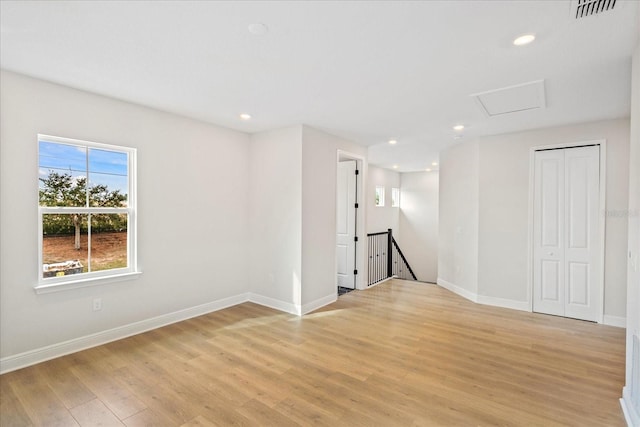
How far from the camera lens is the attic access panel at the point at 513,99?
3006 millimetres

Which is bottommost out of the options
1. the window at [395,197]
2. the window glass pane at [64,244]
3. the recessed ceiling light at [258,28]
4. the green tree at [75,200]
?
the window glass pane at [64,244]

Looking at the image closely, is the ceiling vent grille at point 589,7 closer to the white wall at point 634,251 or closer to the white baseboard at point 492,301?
the white wall at point 634,251

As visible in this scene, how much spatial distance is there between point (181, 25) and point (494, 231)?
492cm

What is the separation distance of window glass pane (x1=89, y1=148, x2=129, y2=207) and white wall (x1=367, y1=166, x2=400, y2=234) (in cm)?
568

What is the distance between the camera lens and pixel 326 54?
239 centimetres

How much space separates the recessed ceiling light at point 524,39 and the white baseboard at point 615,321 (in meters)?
3.93

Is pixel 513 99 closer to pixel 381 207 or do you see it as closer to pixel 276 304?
pixel 276 304

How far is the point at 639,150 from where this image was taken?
211 cm

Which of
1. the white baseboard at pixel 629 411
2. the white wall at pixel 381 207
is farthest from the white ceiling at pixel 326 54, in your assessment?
the white wall at pixel 381 207

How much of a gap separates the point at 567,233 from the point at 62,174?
6332 mm

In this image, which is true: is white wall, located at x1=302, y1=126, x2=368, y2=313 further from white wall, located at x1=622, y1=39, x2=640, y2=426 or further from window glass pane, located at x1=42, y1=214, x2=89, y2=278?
white wall, located at x1=622, y1=39, x2=640, y2=426

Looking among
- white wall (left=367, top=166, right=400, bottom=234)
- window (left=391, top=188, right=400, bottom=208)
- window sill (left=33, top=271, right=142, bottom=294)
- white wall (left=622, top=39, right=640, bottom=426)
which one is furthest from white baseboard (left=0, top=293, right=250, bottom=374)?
window (left=391, top=188, right=400, bottom=208)

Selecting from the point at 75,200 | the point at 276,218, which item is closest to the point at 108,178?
the point at 75,200

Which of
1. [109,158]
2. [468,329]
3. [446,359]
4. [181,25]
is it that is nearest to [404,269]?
[468,329]
